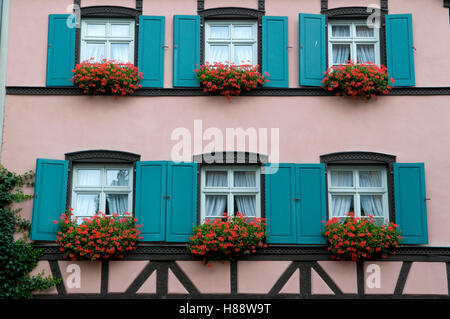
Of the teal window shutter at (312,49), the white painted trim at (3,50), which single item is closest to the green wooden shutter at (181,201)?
the teal window shutter at (312,49)

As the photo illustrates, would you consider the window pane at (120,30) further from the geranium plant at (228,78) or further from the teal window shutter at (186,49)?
the geranium plant at (228,78)

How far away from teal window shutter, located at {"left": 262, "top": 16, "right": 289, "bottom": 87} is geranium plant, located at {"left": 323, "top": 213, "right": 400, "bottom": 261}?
247 centimetres

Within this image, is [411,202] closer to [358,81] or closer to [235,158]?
[358,81]

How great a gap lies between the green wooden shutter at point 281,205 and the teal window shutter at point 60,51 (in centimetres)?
359

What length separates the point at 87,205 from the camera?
9961 mm

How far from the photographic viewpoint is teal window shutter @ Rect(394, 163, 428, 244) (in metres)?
9.52

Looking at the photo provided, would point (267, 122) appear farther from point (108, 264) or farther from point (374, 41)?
point (108, 264)

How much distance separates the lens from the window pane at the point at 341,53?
1058 centimetres

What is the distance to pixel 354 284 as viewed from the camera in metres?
9.43

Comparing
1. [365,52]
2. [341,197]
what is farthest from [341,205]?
[365,52]

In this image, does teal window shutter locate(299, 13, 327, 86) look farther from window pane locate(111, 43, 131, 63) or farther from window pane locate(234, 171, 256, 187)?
window pane locate(111, 43, 131, 63)

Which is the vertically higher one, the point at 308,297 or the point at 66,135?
the point at 66,135
